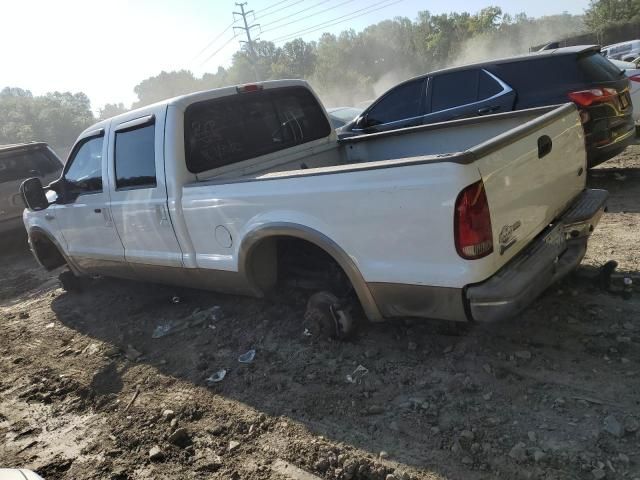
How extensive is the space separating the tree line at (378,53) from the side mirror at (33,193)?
52.2 m

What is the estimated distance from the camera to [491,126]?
3916 mm

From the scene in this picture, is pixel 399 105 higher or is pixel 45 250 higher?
pixel 399 105

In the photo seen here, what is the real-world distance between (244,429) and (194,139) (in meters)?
2.23

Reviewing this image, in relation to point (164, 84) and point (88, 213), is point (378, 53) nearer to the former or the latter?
point (164, 84)

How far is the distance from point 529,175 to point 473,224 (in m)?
0.65

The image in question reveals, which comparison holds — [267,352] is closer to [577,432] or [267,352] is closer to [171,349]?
[171,349]

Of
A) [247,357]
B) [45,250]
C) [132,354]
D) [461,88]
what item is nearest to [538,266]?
[247,357]

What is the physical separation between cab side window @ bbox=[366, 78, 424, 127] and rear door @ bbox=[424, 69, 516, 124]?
188 millimetres

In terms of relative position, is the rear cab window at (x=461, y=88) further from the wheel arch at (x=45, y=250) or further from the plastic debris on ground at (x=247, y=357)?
the wheel arch at (x=45, y=250)

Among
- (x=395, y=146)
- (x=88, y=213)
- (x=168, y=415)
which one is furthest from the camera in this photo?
(x=88, y=213)

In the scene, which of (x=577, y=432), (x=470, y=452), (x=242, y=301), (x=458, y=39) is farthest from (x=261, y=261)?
(x=458, y=39)

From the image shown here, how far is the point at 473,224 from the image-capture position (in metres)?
2.47

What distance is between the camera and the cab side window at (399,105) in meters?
6.94

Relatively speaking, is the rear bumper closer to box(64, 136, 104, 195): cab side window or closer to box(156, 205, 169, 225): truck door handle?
box(156, 205, 169, 225): truck door handle
